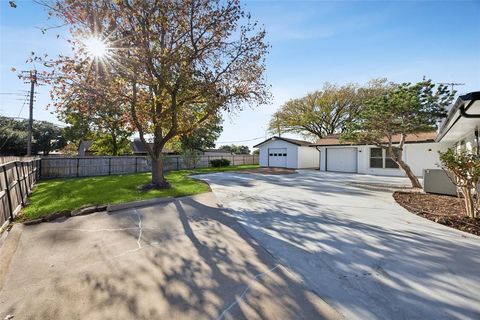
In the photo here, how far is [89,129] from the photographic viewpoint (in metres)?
21.3

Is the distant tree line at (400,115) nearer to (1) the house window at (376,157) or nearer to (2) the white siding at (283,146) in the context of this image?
(1) the house window at (376,157)

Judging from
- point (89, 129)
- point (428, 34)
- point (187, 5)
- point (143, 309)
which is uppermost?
point (187, 5)

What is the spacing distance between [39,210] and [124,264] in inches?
183

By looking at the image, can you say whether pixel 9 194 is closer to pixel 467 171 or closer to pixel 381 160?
pixel 467 171

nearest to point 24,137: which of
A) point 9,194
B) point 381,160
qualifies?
point 9,194

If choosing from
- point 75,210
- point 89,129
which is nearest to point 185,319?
point 75,210

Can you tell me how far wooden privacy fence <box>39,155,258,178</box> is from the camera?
14.4 m

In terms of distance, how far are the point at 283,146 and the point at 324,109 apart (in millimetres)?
7593

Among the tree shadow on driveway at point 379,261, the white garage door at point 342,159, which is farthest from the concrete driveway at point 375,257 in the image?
the white garage door at point 342,159

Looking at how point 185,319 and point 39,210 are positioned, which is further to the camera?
point 39,210

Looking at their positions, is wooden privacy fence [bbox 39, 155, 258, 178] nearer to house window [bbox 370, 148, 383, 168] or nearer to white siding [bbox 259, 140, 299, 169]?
white siding [bbox 259, 140, 299, 169]

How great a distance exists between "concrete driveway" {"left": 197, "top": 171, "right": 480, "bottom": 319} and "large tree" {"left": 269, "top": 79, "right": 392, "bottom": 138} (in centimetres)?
2125

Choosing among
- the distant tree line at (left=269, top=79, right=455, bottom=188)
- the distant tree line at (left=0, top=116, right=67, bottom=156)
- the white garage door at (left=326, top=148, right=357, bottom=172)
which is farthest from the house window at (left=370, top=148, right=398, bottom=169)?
the distant tree line at (left=0, top=116, right=67, bottom=156)

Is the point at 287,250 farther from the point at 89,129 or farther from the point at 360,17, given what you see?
the point at 89,129
